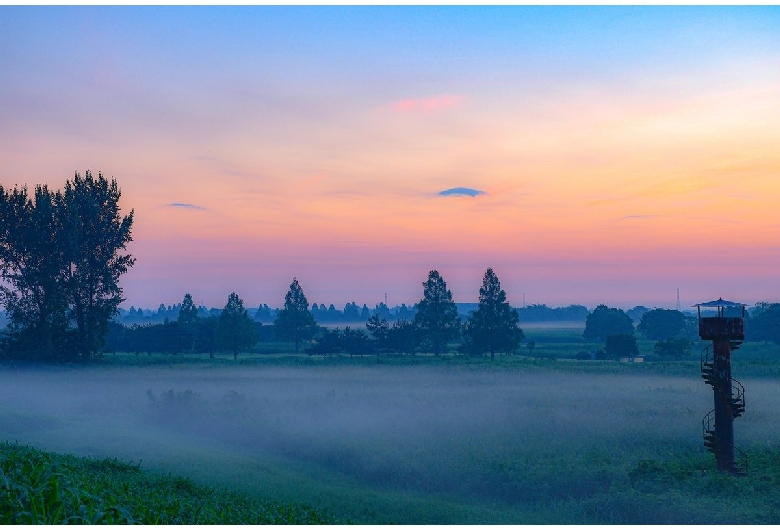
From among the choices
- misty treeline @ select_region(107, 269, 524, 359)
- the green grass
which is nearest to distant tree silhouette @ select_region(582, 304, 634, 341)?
misty treeline @ select_region(107, 269, 524, 359)

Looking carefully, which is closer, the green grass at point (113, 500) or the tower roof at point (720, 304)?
the green grass at point (113, 500)

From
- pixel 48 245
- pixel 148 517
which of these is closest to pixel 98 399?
pixel 48 245

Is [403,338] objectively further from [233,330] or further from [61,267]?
[61,267]

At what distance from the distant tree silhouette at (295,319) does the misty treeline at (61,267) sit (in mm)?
58437

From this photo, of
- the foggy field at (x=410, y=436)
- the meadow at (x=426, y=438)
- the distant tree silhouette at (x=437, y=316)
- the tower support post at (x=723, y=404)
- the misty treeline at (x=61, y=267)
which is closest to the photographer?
the meadow at (x=426, y=438)

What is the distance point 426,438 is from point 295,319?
271ft

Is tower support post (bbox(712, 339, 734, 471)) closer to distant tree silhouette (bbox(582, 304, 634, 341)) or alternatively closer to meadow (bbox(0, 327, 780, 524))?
meadow (bbox(0, 327, 780, 524))

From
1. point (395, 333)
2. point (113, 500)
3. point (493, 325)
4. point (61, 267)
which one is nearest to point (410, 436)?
point (113, 500)

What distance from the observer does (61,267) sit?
5544cm

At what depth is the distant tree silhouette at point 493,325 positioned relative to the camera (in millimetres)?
91125

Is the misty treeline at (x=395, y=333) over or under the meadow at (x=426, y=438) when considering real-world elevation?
over

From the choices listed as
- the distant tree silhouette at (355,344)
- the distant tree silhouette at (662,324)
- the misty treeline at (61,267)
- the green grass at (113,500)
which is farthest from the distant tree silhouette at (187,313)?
the distant tree silhouette at (662,324)

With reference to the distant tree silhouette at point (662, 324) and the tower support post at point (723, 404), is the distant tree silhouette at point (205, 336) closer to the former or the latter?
the tower support post at point (723, 404)

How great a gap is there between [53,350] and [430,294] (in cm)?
5933
